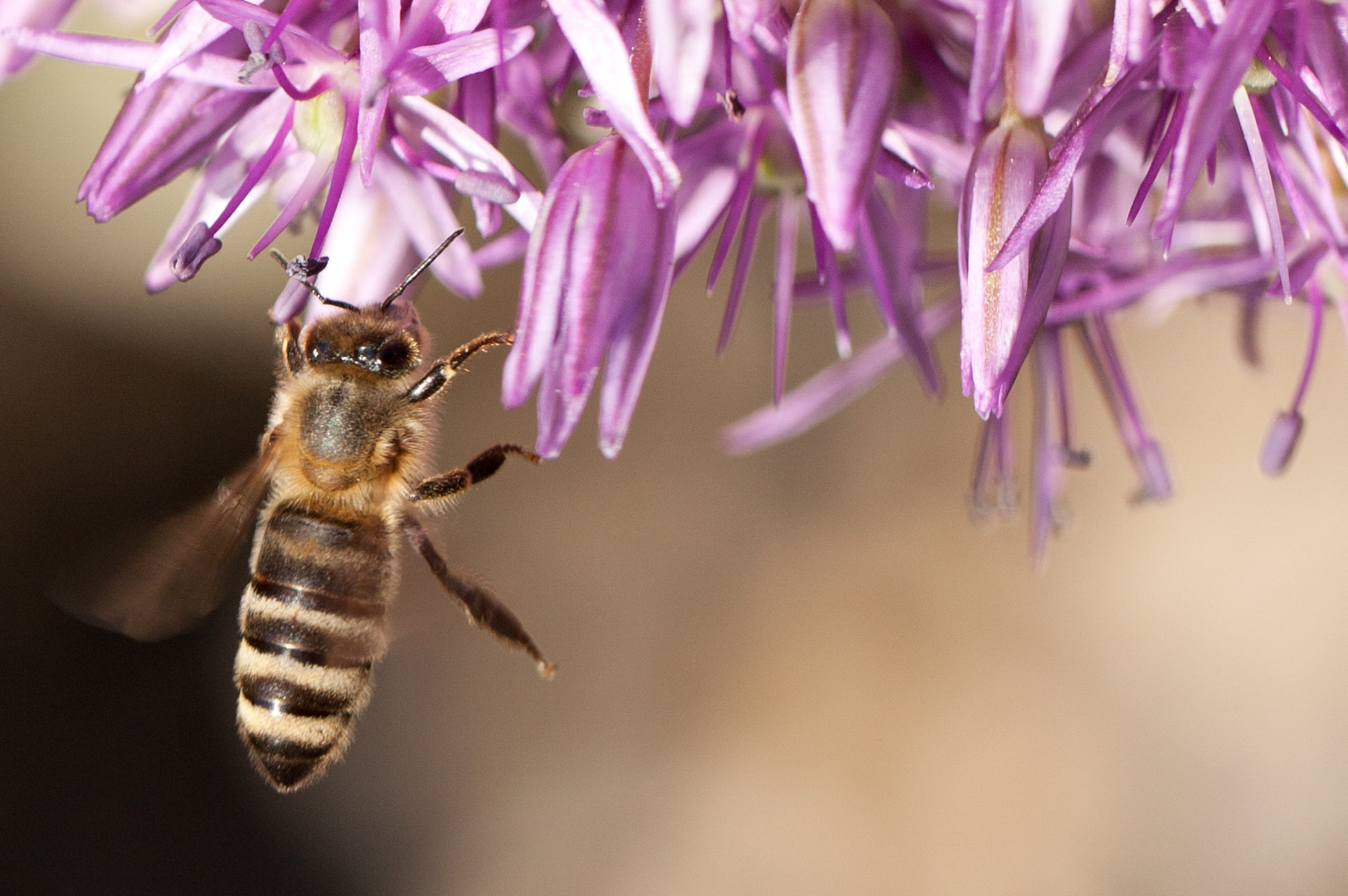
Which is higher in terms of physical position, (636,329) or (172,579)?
(636,329)

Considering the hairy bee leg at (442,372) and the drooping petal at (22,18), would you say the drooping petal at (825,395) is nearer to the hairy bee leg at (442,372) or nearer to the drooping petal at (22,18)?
the hairy bee leg at (442,372)

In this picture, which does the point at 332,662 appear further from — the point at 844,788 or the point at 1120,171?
the point at 844,788

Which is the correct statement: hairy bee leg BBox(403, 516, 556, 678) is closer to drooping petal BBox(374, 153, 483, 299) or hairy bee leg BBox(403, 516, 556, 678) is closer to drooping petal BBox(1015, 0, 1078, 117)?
drooping petal BBox(374, 153, 483, 299)

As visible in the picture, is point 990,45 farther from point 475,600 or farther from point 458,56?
point 475,600

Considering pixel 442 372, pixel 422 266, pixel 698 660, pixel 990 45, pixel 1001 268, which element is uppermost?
pixel 990 45

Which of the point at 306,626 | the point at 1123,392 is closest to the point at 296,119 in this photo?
the point at 306,626

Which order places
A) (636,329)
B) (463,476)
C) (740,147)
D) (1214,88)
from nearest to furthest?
(1214,88) → (636,329) → (740,147) → (463,476)

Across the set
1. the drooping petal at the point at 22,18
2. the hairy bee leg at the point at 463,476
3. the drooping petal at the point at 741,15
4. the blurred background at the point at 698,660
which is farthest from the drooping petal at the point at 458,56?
the blurred background at the point at 698,660

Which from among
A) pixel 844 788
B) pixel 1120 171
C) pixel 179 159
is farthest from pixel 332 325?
pixel 844 788
